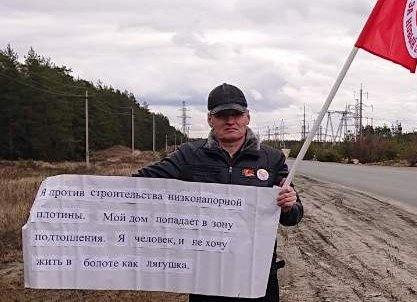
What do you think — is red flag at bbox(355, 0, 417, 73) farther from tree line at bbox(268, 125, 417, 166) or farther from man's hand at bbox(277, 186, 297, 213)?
tree line at bbox(268, 125, 417, 166)

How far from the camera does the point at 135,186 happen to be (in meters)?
3.58

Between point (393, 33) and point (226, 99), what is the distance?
1002 millimetres

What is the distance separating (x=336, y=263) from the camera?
8562 mm

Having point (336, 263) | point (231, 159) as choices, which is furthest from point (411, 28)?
point (336, 263)

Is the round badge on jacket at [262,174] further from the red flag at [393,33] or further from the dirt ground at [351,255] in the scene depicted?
the dirt ground at [351,255]

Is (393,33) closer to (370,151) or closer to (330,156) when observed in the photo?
(370,151)

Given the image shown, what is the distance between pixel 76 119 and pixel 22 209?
71211 millimetres

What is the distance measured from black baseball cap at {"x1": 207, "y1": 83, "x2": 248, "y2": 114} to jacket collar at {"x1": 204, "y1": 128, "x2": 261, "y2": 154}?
0.48ft

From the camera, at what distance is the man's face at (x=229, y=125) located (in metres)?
3.49

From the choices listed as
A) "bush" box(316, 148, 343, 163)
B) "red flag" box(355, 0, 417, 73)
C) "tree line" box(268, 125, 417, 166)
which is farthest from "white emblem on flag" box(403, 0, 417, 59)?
"bush" box(316, 148, 343, 163)

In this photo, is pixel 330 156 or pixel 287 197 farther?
pixel 330 156

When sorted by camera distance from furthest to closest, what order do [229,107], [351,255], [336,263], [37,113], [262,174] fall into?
[37,113] < [351,255] < [336,263] < [262,174] < [229,107]

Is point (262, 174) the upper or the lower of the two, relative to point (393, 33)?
lower

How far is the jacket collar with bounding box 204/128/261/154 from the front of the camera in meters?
3.53
